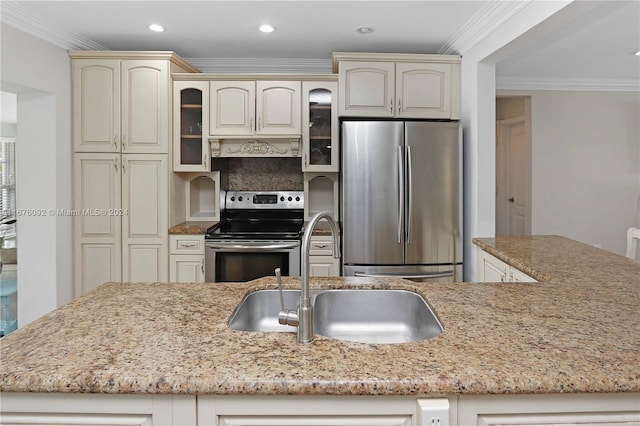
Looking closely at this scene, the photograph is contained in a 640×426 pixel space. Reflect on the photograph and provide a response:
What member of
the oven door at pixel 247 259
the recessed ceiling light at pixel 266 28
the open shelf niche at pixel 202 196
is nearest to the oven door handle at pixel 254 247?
the oven door at pixel 247 259

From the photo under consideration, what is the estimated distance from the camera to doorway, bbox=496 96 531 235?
500 centimetres

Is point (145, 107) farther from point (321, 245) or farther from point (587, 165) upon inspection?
point (587, 165)

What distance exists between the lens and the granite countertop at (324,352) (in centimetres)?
89

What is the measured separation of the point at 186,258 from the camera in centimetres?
338

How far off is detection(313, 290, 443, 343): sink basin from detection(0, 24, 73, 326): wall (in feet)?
8.69

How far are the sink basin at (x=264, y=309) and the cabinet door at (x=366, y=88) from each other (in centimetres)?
214

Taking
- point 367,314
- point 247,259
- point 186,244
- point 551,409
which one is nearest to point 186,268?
point 186,244

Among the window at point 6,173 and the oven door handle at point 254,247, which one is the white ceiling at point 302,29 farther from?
the window at point 6,173

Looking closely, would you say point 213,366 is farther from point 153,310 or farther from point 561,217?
point 561,217

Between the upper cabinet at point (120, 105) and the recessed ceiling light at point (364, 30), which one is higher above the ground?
the recessed ceiling light at point (364, 30)

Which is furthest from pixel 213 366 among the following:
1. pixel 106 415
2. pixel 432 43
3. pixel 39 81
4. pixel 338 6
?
pixel 432 43

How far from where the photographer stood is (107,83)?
11.0 ft

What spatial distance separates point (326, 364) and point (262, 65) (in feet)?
11.6

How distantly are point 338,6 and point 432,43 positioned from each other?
1.08 metres
